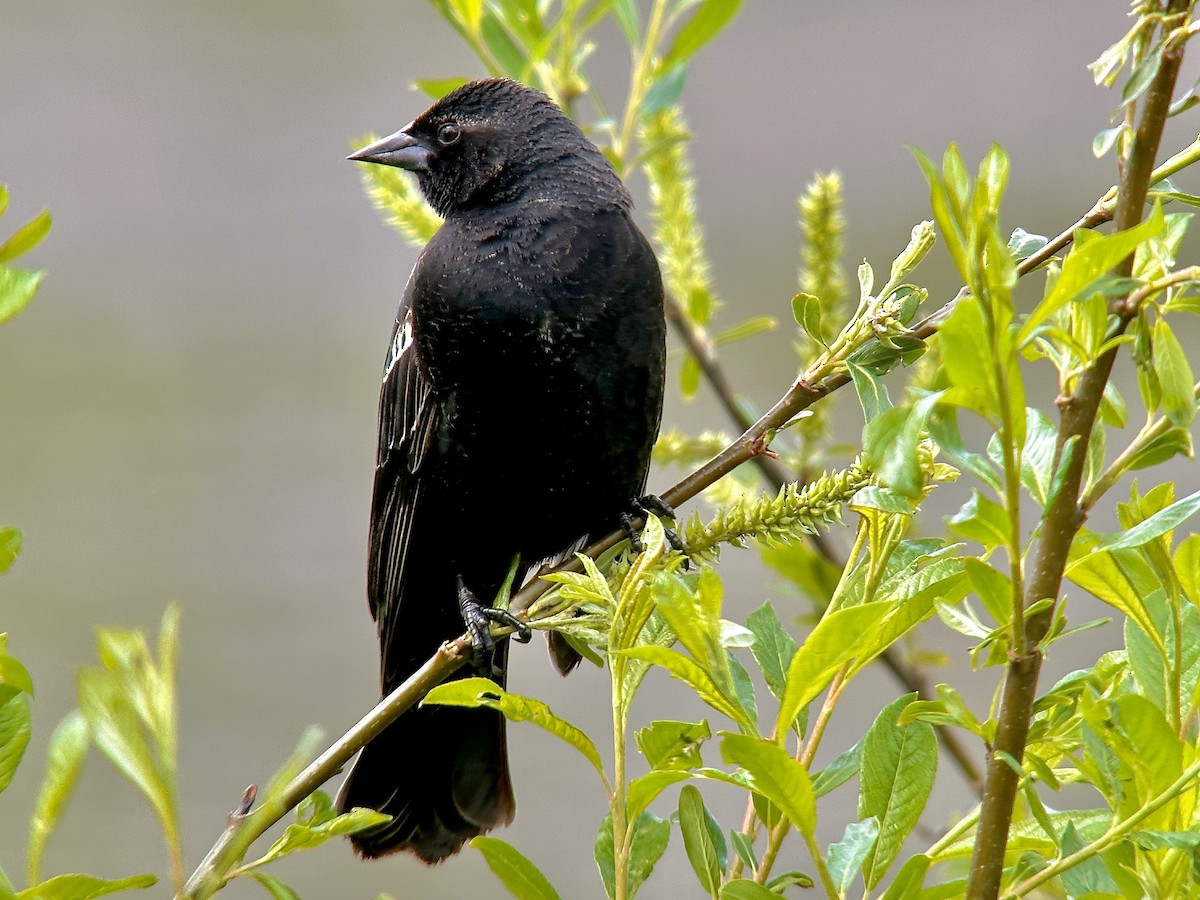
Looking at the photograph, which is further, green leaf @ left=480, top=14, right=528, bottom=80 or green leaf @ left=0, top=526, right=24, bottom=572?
green leaf @ left=480, top=14, right=528, bottom=80

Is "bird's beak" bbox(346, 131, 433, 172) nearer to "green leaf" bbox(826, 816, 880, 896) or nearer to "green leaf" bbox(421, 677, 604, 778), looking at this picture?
"green leaf" bbox(421, 677, 604, 778)

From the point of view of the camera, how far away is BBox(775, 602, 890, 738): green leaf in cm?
69

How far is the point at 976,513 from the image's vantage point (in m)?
0.64

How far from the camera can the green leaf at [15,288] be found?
2.29 feet

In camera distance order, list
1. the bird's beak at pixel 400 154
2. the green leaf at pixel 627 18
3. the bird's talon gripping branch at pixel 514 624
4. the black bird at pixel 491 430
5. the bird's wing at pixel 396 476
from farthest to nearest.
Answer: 1. the bird's beak at pixel 400 154
2. the bird's wing at pixel 396 476
3. the black bird at pixel 491 430
4. the green leaf at pixel 627 18
5. the bird's talon gripping branch at pixel 514 624

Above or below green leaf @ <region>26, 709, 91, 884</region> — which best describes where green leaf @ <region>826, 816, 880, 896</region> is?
below

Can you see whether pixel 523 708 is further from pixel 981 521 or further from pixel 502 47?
pixel 502 47

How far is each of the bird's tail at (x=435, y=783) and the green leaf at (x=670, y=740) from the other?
128cm

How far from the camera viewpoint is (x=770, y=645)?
0.84 m

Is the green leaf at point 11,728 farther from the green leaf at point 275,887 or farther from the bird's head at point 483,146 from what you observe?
the bird's head at point 483,146

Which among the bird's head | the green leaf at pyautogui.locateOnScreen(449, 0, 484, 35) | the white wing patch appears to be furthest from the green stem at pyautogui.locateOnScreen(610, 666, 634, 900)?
the bird's head

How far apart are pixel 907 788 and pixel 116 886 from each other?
431mm

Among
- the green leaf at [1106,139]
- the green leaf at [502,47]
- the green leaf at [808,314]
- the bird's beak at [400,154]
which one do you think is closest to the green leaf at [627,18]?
the green leaf at [502,47]

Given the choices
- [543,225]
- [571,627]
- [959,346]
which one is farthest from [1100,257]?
[543,225]
